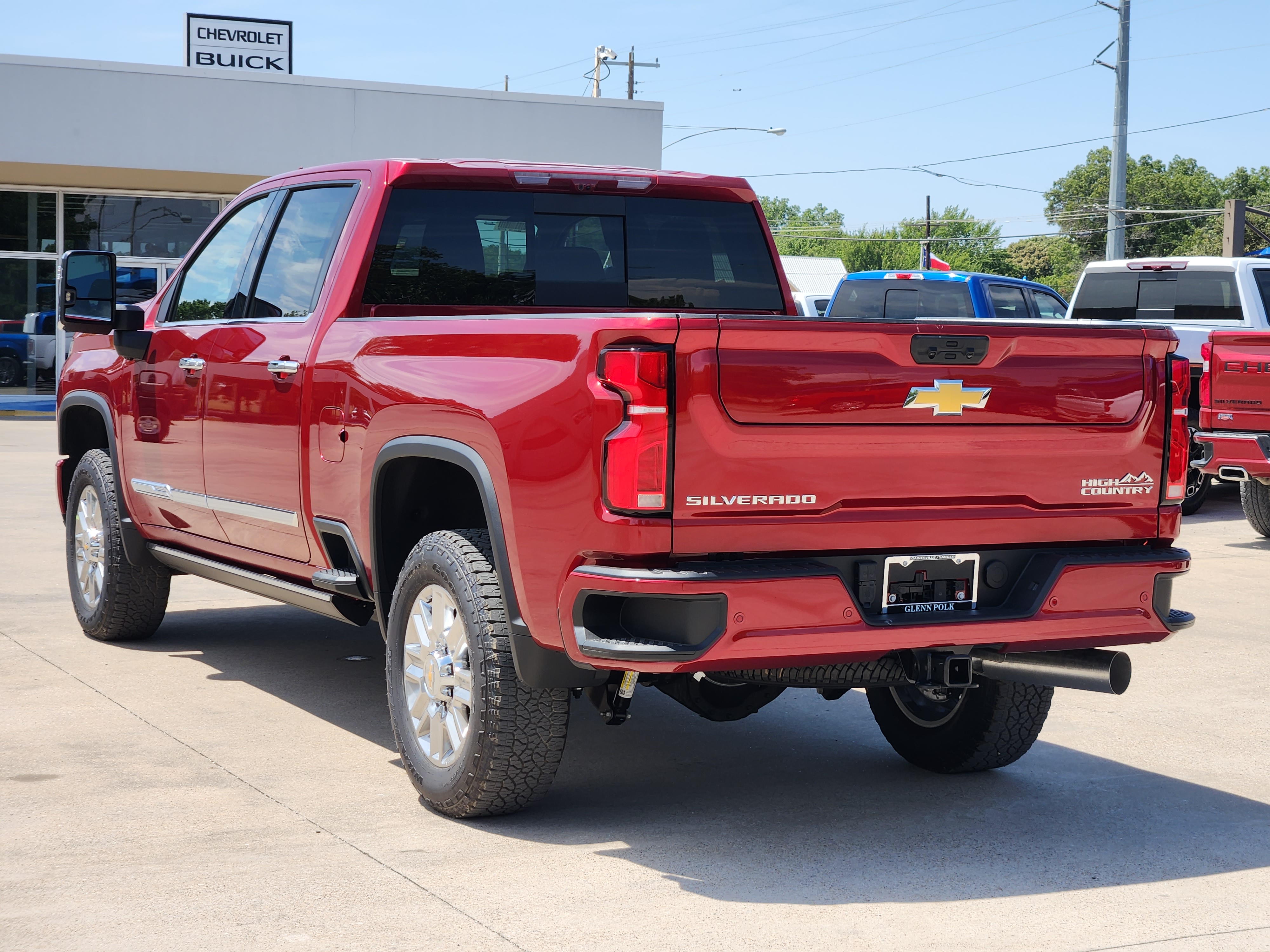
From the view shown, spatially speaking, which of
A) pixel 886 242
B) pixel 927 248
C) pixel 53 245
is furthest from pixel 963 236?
pixel 53 245

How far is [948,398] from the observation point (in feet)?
13.7

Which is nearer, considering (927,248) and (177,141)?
(177,141)

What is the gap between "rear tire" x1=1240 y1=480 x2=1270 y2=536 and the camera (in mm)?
12250

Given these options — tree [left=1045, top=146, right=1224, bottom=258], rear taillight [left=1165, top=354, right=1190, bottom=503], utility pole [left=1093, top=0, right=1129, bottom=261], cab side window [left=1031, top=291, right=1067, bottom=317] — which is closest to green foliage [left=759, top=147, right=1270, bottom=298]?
tree [left=1045, top=146, right=1224, bottom=258]

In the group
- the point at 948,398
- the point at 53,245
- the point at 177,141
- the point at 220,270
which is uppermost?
the point at 177,141

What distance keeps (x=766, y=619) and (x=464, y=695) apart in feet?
3.67

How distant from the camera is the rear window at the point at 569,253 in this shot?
557 centimetres

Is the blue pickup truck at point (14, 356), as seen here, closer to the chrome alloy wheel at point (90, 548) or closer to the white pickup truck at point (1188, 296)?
the white pickup truck at point (1188, 296)

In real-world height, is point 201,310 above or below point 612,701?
above

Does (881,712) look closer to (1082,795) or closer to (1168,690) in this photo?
(1082,795)

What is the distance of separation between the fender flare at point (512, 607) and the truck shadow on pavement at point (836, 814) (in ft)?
1.84

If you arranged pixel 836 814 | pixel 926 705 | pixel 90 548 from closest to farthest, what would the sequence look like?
pixel 836 814
pixel 926 705
pixel 90 548

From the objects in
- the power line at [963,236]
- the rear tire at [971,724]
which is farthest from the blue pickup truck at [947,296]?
the power line at [963,236]

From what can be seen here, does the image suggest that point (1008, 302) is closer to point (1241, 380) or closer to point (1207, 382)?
point (1207, 382)
